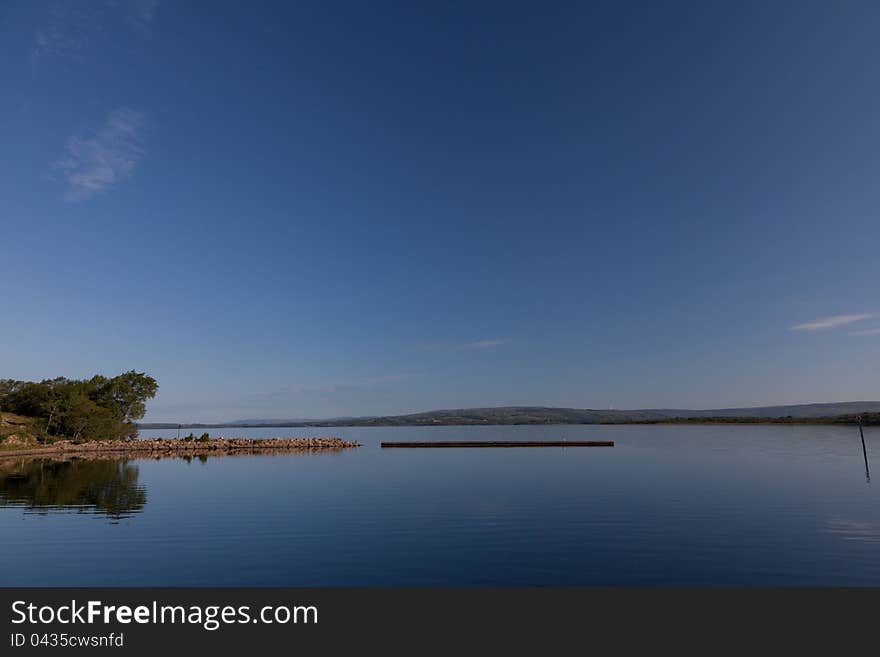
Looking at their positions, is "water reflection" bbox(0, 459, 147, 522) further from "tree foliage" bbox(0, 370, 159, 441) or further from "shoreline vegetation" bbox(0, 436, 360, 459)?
"tree foliage" bbox(0, 370, 159, 441)

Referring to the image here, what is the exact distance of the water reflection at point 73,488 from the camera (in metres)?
42.1

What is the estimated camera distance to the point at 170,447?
125 meters

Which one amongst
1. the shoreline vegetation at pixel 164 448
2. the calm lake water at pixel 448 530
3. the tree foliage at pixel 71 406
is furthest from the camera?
the tree foliage at pixel 71 406

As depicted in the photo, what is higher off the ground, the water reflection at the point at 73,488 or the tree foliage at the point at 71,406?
the tree foliage at the point at 71,406

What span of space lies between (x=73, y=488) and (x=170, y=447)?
78.3m

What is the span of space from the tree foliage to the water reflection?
1541 inches

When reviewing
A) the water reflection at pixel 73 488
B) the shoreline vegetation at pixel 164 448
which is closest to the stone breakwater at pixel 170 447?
the shoreline vegetation at pixel 164 448

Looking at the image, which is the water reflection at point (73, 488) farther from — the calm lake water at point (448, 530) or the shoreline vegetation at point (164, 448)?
the shoreline vegetation at point (164, 448)

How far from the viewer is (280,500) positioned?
46812 millimetres

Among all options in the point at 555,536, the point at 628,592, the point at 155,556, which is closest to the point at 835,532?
the point at 555,536

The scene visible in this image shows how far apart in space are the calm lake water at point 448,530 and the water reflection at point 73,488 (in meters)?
0.32

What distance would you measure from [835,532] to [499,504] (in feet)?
75.3

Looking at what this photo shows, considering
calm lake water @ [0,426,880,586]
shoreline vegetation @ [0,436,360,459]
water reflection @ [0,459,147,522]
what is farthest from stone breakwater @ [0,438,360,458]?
calm lake water @ [0,426,880,586]

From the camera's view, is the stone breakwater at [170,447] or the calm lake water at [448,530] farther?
→ the stone breakwater at [170,447]
